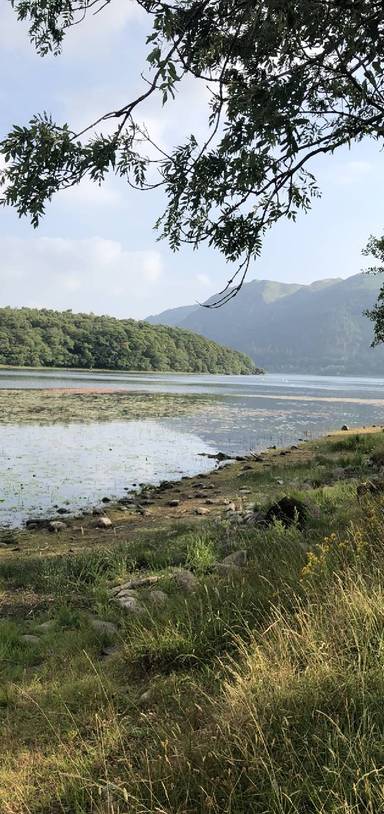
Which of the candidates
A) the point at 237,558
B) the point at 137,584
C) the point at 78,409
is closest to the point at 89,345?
the point at 78,409

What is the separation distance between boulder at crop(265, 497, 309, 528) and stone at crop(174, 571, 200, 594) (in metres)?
2.33

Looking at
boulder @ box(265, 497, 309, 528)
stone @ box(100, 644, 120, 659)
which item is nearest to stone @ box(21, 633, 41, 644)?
stone @ box(100, 644, 120, 659)

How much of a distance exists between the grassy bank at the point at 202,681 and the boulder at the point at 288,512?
30cm

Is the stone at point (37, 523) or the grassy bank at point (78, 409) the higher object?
A: the grassy bank at point (78, 409)

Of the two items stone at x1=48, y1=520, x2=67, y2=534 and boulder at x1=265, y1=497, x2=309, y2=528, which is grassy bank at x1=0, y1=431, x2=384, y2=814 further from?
stone at x1=48, y1=520, x2=67, y2=534

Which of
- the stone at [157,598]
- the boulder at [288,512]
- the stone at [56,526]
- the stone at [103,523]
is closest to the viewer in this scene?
the stone at [157,598]

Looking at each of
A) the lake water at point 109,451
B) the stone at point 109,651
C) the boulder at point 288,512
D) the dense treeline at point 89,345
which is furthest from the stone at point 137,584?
the dense treeline at point 89,345

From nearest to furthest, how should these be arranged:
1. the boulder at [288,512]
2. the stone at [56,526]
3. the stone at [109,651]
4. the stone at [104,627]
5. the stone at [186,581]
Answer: the stone at [109,651], the stone at [104,627], the stone at [186,581], the boulder at [288,512], the stone at [56,526]

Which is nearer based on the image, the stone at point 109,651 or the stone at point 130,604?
the stone at point 109,651

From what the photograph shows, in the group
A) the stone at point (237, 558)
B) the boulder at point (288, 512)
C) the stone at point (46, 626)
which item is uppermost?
the boulder at point (288, 512)

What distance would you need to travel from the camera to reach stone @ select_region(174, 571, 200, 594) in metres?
6.71

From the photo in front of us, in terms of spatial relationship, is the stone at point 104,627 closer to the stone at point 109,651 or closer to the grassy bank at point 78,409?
the stone at point 109,651

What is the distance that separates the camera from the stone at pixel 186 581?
671 cm

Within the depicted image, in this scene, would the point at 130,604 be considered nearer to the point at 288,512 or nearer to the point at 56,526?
the point at 288,512
